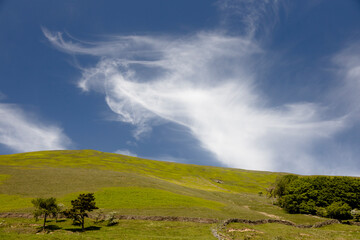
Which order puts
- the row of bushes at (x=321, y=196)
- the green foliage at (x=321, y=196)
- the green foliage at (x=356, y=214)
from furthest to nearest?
the green foliage at (x=321, y=196), the row of bushes at (x=321, y=196), the green foliage at (x=356, y=214)

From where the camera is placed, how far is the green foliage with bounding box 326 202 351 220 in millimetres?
69375

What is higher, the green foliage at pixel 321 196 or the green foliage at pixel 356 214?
the green foliage at pixel 321 196

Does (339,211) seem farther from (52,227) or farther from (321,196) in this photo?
(52,227)

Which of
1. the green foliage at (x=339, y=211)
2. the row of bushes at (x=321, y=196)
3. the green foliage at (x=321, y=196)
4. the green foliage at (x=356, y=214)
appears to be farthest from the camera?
the green foliage at (x=321, y=196)

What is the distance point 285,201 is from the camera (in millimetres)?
84812

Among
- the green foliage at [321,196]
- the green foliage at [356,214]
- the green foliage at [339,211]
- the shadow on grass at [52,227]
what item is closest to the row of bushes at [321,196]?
the green foliage at [321,196]

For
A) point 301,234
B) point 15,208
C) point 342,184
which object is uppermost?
point 342,184

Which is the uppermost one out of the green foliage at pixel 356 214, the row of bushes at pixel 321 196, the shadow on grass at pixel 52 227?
the row of bushes at pixel 321 196

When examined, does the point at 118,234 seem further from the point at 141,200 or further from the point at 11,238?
the point at 141,200

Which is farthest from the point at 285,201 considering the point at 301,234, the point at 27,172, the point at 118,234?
the point at 27,172

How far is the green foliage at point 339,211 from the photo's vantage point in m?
69.4

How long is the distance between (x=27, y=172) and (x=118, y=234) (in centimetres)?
7211

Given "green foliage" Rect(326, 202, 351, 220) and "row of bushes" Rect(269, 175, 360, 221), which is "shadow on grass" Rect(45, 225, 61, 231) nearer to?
"row of bushes" Rect(269, 175, 360, 221)

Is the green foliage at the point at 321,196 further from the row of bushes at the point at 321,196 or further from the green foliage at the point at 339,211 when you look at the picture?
the green foliage at the point at 339,211
